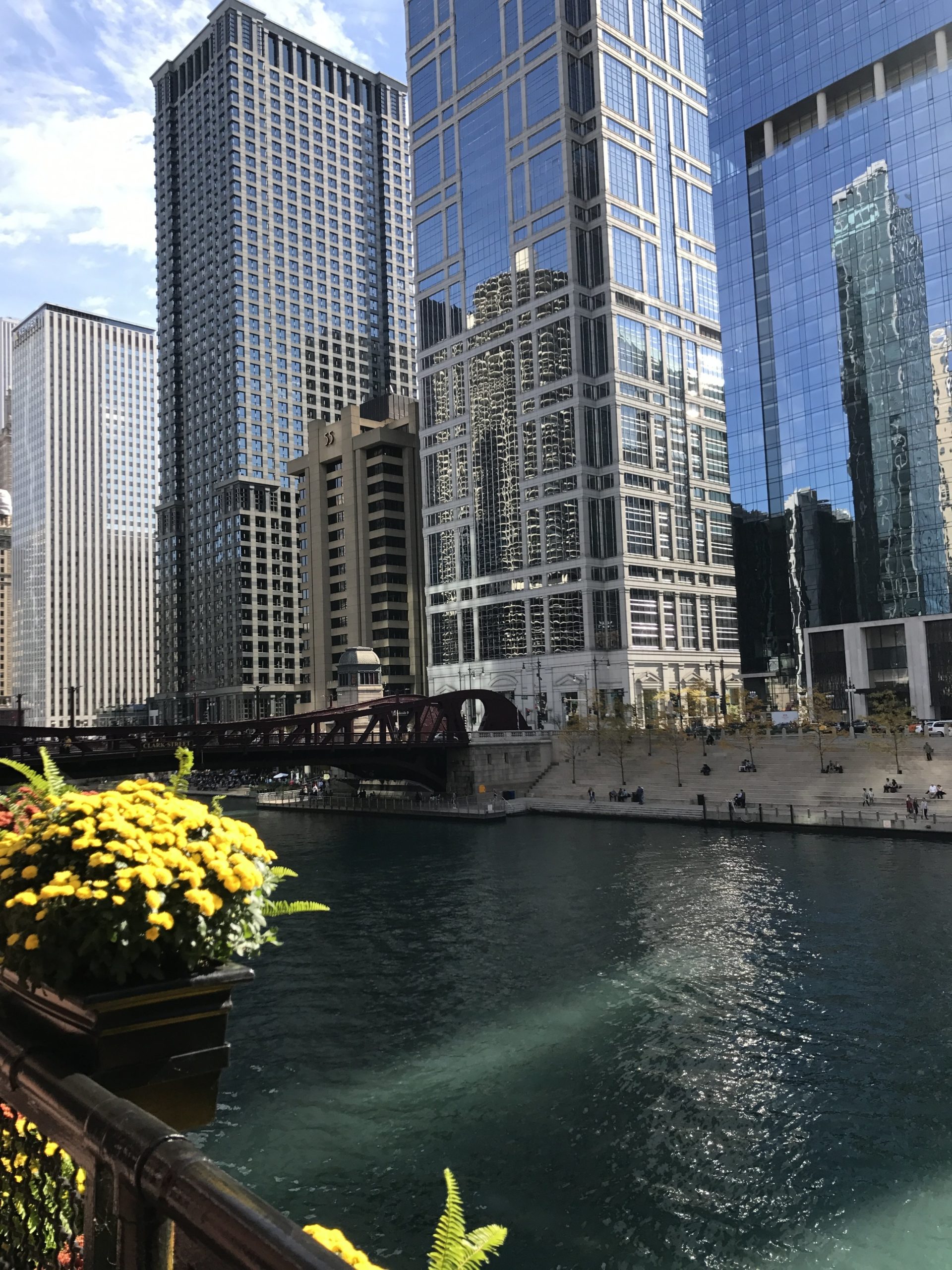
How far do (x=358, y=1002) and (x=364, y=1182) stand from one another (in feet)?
42.2

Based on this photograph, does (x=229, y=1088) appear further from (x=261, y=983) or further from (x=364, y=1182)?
(x=261, y=983)

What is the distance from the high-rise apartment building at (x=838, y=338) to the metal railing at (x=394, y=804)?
150 feet

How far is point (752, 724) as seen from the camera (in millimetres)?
92062

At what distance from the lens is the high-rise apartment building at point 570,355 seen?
133625mm

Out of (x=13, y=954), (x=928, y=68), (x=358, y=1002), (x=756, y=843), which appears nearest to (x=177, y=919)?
(x=13, y=954)

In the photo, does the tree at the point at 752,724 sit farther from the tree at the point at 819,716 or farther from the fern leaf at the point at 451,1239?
the fern leaf at the point at 451,1239

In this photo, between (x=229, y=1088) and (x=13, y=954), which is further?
(x=229, y=1088)

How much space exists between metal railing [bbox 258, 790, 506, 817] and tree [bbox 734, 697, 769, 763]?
80.9 feet

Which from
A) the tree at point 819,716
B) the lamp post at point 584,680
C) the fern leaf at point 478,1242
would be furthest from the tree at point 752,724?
the fern leaf at point 478,1242

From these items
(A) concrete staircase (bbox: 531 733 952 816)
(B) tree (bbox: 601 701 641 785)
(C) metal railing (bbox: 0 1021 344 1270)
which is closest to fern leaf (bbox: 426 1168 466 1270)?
(C) metal railing (bbox: 0 1021 344 1270)

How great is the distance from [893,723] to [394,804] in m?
49.8

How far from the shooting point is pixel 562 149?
136500 millimetres

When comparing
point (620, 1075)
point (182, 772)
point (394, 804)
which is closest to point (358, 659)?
point (394, 804)

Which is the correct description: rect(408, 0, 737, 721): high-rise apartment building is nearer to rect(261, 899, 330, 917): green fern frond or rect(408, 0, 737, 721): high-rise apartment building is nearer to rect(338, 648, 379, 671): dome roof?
rect(338, 648, 379, 671): dome roof
